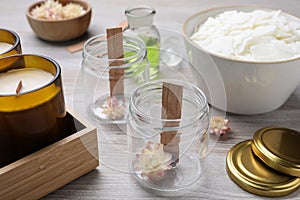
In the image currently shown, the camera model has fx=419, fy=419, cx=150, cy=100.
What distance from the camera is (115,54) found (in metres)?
0.79

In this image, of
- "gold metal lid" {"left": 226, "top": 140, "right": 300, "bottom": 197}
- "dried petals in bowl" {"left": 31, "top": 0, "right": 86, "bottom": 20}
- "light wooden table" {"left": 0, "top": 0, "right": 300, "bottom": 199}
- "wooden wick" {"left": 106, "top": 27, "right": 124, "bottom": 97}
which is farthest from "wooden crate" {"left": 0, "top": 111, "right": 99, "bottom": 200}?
→ "dried petals in bowl" {"left": 31, "top": 0, "right": 86, "bottom": 20}

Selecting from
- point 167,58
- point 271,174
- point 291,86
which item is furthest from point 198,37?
point 271,174

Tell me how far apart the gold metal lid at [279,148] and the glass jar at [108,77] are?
0.79 feet

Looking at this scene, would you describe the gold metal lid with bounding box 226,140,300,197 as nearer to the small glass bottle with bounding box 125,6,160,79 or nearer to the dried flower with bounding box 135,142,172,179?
the dried flower with bounding box 135,142,172,179

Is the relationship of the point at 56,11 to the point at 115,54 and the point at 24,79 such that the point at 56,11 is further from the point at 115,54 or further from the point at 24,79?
the point at 24,79

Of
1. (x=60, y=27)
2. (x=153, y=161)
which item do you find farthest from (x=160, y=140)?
(x=60, y=27)

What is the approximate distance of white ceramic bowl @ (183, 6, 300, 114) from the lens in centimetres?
75

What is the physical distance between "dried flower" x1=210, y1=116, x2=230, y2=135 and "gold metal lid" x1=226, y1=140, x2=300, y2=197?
1.9 inches

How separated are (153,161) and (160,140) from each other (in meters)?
0.04

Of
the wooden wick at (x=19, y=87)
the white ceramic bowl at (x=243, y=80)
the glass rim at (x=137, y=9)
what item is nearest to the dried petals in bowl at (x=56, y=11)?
the glass rim at (x=137, y=9)

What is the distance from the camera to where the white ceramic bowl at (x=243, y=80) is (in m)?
0.75

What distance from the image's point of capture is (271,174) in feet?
2.22

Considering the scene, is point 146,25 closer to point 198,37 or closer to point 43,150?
point 198,37

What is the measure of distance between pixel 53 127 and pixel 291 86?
46 cm
